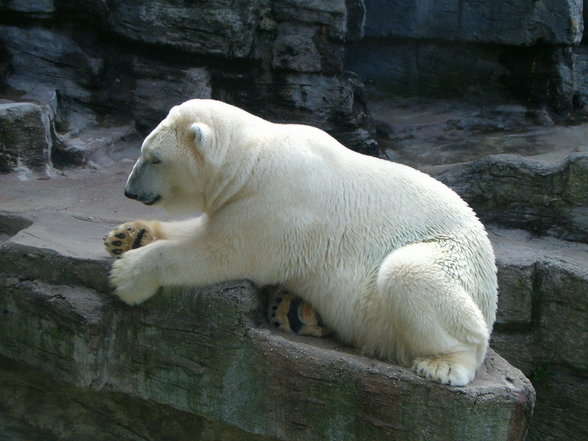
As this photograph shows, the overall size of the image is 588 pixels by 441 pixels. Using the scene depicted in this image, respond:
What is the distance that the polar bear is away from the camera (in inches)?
143

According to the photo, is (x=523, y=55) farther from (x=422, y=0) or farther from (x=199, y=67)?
(x=199, y=67)

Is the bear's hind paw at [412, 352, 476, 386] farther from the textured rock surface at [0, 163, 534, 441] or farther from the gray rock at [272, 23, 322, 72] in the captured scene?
the gray rock at [272, 23, 322, 72]

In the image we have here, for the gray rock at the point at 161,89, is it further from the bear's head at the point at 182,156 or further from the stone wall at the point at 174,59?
the bear's head at the point at 182,156

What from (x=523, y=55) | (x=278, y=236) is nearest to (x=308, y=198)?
(x=278, y=236)

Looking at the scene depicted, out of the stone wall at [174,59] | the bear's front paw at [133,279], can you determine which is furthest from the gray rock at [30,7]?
the bear's front paw at [133,279]

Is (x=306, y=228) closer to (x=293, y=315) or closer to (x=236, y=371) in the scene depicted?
(x=293, y=315)

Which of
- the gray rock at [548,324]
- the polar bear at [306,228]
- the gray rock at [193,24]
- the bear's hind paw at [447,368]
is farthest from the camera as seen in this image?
the gray rock at [193,24]

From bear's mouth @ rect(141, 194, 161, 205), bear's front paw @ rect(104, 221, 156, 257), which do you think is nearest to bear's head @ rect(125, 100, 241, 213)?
bear's mouth @ rect(141, 194, 161, 205)

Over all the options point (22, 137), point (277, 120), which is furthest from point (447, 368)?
point (277, 120)

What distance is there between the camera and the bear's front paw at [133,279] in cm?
370

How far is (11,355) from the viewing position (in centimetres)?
429

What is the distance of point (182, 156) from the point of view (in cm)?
377

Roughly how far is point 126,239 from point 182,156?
57 cm

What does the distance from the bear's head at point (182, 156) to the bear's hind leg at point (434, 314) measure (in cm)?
100
